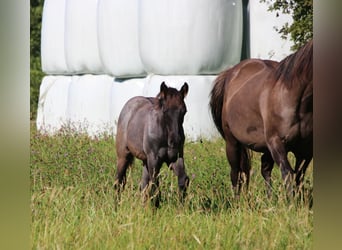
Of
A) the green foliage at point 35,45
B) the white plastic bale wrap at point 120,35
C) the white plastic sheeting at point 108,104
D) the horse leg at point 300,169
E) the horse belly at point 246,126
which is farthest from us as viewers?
the green foliage at point 35,45

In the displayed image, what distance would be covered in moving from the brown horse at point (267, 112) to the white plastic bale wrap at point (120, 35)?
478 millimetres

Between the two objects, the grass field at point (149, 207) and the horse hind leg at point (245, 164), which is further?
the horse hind leg at point (245, 164)

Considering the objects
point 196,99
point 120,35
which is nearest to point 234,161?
point 196,99

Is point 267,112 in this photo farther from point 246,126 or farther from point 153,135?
point 153,135

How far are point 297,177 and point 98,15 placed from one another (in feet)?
4.11

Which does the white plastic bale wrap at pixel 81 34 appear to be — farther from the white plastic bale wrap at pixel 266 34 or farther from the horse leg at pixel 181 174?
the horse leg at pixel 181 174

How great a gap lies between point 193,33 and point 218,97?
0.37 metres

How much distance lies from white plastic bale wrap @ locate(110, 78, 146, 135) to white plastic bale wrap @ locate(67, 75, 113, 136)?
3 cm

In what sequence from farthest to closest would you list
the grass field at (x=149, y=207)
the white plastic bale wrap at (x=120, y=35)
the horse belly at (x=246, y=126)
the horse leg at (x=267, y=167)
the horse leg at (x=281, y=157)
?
the white plastic bale wrap at (x=120, y=35)
the horse belly at (x=246, y=126)
the horse leg at (x=267, y=167)
the horse leg at (x=281, y=157)
the grass field at (x=149, y=207)

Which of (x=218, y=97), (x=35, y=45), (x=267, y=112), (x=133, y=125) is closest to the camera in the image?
(x=267, y=112)

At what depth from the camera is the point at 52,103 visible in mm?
3555

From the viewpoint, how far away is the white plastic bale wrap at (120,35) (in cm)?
327

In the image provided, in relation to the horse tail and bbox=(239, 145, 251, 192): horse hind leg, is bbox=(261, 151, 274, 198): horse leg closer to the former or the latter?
bbox=(239, 145, 251, 192): horse hind leg

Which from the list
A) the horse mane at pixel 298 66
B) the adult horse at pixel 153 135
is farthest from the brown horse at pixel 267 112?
the adult horse at pixel 153 135
